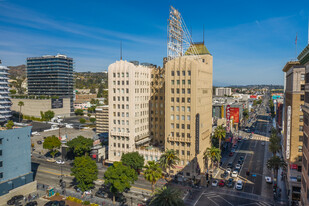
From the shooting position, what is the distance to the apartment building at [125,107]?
9131 centimetres

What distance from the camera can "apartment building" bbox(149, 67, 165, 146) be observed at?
99.9 meters

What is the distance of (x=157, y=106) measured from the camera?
101 metres

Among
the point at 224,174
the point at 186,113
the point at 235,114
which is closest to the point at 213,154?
the point at 224,174

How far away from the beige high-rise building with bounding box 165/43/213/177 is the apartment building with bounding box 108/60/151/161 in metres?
13.8

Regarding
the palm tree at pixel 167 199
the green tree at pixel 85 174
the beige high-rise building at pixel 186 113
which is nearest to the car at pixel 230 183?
the beige high-rise building at pixel 186 113

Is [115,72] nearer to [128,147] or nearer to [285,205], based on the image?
[128,147]

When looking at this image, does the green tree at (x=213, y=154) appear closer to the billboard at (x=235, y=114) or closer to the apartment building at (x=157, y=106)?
the apartment building at (x=157, y=106)

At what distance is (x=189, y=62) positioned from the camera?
80.4 meters

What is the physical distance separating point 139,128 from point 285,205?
176 ft

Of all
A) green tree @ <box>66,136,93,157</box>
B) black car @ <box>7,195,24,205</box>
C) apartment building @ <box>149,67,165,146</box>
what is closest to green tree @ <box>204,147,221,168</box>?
apartment building @ <box>149,67,165,146</box>

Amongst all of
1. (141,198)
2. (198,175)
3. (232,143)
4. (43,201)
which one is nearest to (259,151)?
(232,143)

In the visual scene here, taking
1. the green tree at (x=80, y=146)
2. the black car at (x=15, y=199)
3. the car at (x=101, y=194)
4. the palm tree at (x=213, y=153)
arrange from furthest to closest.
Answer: the green tree at (x=80, y=146) < the palm tree at (x=213, y=153) < the car at (x=101, y=194) < the black car at (x=15, y=199)

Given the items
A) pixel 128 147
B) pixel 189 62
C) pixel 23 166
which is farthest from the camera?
pixel 128 147

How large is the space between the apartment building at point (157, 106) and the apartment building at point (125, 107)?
22.4 feet
